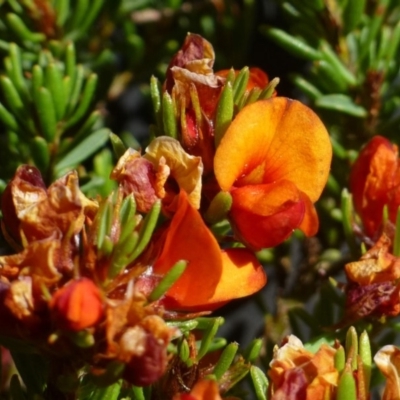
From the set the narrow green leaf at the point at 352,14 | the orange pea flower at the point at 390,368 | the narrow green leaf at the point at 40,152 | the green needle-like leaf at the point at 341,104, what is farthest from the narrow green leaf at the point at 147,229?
the narrow green leaf at the point at 352,14

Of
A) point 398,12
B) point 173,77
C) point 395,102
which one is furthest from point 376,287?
point 398,12

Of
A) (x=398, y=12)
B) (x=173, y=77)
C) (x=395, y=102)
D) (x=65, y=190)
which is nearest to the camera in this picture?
(x=65, y=190)

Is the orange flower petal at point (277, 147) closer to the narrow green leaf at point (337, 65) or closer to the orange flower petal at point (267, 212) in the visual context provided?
the orange flower petal at point (267, 212)

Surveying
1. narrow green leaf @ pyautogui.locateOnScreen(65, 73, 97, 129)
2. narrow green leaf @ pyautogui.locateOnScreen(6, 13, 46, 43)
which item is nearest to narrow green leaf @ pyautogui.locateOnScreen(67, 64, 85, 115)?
narrow green leaf @ pyautogui.locateOnScreen(65, 73, 97, 129)

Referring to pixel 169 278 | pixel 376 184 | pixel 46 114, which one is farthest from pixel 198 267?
pixel 46 114

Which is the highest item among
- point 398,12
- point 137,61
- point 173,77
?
point 173,77

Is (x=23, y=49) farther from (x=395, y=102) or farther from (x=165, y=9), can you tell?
(x=395, y=102)
